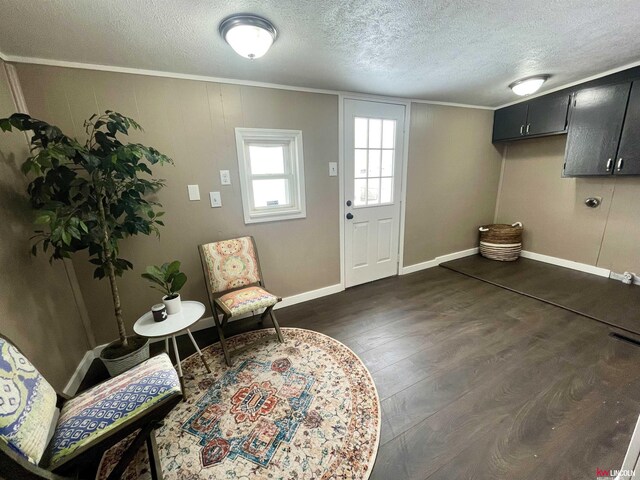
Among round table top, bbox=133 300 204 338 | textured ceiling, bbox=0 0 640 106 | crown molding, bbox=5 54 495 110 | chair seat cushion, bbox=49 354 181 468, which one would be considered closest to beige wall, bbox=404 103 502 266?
crown molding, bbox=5 54 495 110

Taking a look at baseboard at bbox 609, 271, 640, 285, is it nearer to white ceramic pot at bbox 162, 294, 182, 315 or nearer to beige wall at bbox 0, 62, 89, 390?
white ceramic pot at bbox 162, 294, 182, 315

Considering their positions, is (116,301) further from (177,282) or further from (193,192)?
(193,192)

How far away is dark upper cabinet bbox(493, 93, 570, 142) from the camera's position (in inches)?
114

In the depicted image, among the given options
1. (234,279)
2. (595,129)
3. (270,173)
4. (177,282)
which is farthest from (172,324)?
(595,129)

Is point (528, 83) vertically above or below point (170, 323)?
above

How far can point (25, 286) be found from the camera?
4.55 feet

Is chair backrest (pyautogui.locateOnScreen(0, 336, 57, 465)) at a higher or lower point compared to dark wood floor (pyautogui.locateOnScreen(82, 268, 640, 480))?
higher

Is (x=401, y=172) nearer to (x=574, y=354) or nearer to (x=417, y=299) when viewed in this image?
(x=417, y=299)

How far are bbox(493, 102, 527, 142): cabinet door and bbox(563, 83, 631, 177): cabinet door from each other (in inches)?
20.4

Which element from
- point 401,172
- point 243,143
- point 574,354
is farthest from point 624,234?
point 243,143

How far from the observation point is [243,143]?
219cm

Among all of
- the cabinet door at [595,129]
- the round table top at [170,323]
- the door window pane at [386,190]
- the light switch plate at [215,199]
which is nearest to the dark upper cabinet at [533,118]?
the cabinet door at [595,129]

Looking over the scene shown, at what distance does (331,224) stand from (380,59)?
4.93ft

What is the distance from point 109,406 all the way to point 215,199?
5.04ft
